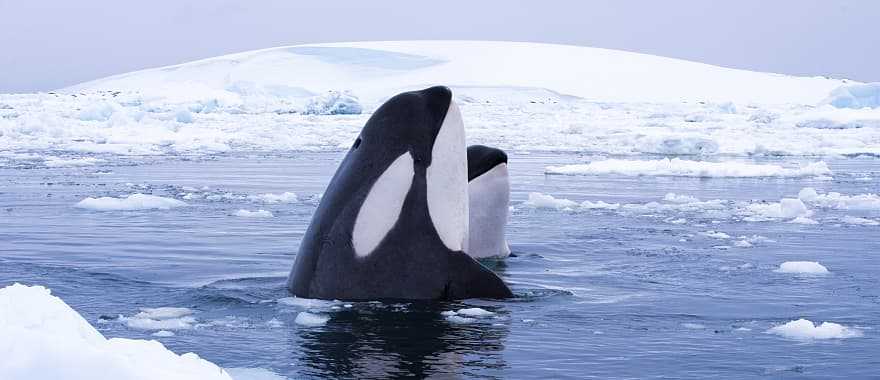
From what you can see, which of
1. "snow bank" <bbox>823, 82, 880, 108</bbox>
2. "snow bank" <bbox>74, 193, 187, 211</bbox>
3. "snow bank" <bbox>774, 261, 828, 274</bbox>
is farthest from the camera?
"snow bank" <bbox>823, 82, 880, 108</bbox>

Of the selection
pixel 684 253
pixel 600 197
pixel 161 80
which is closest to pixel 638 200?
pixel 600 197

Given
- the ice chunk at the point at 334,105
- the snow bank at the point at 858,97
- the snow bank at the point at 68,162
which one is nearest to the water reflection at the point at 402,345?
the snow bank at the point at 68,162

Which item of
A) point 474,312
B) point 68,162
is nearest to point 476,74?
point 68,162

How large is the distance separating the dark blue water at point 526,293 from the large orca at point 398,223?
191 millimetres

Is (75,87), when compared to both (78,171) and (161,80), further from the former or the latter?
(78,171)

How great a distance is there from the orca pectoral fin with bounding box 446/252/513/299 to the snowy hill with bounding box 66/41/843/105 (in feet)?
186

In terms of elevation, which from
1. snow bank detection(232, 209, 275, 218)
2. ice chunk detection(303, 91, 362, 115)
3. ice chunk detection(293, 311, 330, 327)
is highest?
ice chunk detection(303, 91, 362, 115)

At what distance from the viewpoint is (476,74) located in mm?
74250

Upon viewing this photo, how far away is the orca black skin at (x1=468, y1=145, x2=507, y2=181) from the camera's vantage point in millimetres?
9695

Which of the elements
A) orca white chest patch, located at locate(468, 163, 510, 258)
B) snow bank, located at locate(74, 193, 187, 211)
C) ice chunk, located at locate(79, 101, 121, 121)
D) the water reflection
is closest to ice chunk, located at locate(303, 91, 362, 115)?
ice chunk, located at locate(79, 101, 121, 121)

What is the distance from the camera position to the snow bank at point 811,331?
6.25 m

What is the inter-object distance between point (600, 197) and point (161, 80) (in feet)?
212

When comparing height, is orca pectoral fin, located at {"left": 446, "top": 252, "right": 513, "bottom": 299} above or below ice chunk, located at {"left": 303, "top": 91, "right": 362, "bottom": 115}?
below

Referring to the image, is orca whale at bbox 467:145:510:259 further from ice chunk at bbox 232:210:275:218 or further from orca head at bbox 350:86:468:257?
ice chunk at bbox 232:210:275:218
